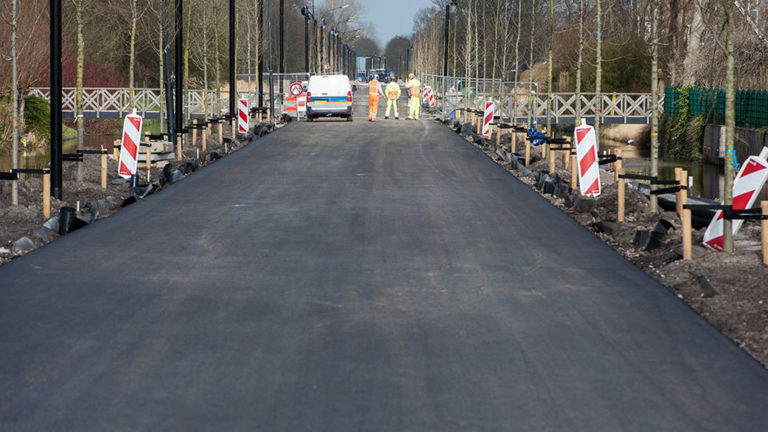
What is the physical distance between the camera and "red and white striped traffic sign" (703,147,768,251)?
1225 cm

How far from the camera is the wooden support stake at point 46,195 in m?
14.7

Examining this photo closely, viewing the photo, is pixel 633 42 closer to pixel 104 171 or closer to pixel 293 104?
pixel 293 104

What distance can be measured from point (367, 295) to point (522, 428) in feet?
12.5

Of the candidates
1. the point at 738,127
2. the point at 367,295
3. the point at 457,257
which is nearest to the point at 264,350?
the point at 367,295

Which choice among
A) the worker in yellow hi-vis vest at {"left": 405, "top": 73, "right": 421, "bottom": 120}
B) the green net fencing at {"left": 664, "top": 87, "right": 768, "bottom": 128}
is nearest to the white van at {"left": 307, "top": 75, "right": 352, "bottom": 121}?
the worker in yellow hi-vis vest at {"left": 405, "top": 73, "right": 421, "bottom": 120}

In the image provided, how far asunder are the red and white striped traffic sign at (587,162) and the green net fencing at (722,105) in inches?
787

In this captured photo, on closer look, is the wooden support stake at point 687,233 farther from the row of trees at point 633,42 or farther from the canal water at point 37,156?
the canal water at point 37,156

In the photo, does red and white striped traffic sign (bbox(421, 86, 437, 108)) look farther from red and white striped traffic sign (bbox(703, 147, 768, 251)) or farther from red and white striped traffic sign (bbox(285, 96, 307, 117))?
red and white striped traffic sign (bbox(703, 147, 768, 251))

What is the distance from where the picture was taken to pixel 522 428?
6.01 metres

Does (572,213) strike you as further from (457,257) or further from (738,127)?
(738,127)

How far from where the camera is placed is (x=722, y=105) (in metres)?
38.4

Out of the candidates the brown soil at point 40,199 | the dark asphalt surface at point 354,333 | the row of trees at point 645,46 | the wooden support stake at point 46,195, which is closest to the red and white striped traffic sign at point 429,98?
the row of trees at point 645,46

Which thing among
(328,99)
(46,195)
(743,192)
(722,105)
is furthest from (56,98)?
(328,99)

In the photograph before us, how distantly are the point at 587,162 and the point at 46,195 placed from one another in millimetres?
8132
